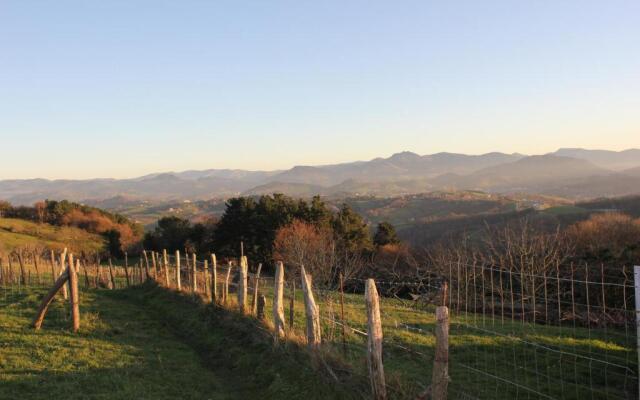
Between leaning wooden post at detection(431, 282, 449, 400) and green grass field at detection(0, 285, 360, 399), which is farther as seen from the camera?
green grass field at detection(0, 285, 360, 399)

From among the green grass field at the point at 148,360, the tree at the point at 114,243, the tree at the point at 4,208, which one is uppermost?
the tree at the point at 4,208

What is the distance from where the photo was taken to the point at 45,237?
2736 inches

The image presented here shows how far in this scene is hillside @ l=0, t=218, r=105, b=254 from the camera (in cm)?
6181

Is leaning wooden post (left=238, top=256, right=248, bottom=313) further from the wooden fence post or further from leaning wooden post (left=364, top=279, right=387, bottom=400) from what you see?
leaning wooden post (left=364, top=279, right=387, bottom=400)

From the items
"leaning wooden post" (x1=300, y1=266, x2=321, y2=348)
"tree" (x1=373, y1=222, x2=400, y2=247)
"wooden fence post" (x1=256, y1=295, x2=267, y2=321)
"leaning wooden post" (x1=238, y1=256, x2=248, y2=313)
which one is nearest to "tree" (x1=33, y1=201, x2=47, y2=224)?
"tree" (x1=373, y1=222, x2=400, y2=247)

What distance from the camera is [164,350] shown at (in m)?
12.5

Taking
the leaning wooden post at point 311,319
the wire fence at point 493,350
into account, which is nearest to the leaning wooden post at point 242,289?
the wire fence at point 493,350

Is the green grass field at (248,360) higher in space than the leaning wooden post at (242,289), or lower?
lower

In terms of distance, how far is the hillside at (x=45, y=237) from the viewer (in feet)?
203

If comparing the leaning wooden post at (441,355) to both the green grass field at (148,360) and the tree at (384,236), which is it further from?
the tree at (384,236)

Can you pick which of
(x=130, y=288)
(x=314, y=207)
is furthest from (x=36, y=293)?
(x=314, y=207)

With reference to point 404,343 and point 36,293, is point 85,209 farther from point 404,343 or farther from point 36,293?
point 404,343

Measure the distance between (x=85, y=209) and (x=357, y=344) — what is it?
90220 mm

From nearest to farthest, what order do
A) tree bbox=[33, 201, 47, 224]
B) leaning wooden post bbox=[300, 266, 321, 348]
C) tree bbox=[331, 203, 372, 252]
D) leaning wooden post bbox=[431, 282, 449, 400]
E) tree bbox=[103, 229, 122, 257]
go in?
leaning wooden post bbox=[431, 282, 449, 400]
leaning wooden post bbox=[300, 266, 321, 348]
tree bbox=[331, 203, 372, 252]
tree bbox=[103, 229, 122, 257]
tree bbox=[33, 201, 47, 224]
